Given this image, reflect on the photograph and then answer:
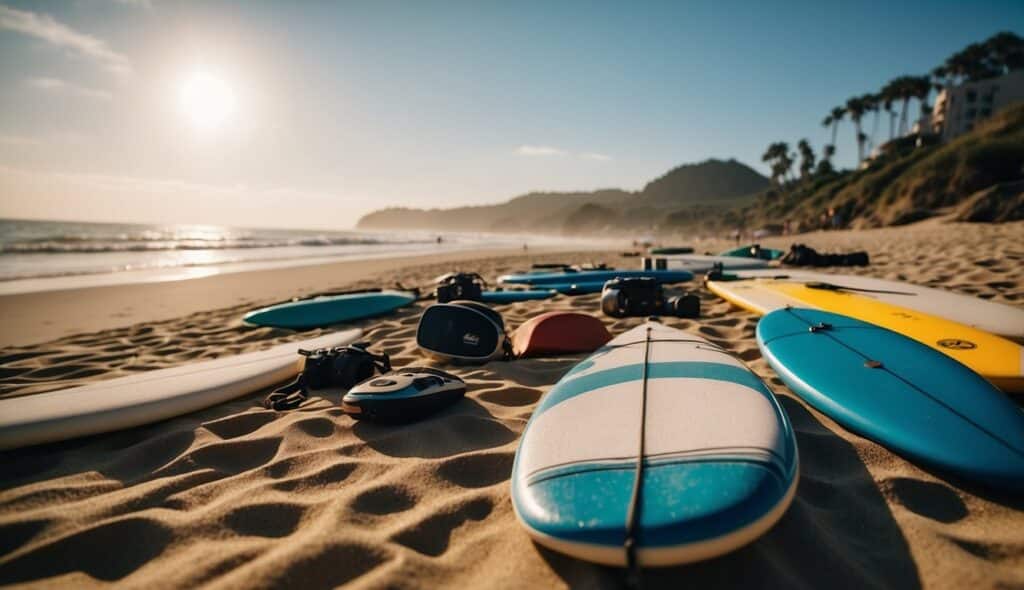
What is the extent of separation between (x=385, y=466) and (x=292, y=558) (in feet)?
1.65

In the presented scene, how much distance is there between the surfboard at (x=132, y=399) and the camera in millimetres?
1805

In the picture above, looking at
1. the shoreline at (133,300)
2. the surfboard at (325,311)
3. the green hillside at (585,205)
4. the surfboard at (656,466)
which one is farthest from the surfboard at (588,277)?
Answer: the green hillside at (585,205)

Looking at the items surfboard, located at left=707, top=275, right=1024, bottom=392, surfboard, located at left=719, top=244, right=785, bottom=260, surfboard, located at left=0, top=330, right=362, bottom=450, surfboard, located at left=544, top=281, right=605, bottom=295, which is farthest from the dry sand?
surfboard, located at left=719, top=244, right=785, bottom=260

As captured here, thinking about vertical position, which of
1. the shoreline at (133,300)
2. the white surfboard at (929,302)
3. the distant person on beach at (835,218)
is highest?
the distant person on beach at (835,218)

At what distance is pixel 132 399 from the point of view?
206 centimetres

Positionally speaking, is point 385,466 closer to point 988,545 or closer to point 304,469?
point 304,469

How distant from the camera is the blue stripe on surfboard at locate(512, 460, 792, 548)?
3.01ft

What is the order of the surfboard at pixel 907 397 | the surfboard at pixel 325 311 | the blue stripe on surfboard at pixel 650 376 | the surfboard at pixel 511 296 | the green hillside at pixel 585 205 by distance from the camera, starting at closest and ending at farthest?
the surfboard at pixel 907 397 < the blue stripe on surfboard at pixel 650 376 < the surfboard at pixel 325 311 < the surfboard at pixel 511 296 < the green hillside at pixel 585 205

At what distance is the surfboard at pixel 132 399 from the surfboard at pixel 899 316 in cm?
346

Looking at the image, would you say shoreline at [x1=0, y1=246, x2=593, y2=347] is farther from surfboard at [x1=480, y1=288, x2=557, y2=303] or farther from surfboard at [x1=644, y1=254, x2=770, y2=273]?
surfboard at [x1=644, y1=254, x2=770, y2=273]

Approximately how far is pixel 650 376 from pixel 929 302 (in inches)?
119

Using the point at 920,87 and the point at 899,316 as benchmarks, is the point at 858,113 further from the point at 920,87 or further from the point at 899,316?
the point at 899,316

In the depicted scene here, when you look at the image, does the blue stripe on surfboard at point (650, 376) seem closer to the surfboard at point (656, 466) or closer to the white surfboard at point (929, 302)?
the surfboard at point (656, 466)

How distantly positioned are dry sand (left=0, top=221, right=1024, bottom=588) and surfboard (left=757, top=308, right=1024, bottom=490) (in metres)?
0.08
